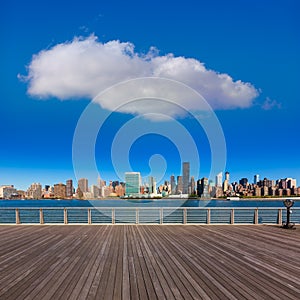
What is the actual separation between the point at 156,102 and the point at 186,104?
4.26 metres

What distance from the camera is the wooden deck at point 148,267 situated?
354 centimetres

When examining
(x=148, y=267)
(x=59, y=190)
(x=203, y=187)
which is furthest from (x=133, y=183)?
(x=59, y=190)

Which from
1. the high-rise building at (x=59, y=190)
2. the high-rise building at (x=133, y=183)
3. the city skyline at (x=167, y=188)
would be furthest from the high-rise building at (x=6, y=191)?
the high-rise building at (x=133, y=183)

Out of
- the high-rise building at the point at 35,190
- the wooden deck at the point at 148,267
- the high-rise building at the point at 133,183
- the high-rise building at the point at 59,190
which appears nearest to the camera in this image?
the wooden deck at the point at 148,267

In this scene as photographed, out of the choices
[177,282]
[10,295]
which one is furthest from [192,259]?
[10,295]

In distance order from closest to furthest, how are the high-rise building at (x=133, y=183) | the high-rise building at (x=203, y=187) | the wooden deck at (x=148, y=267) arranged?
1. the wooden deck at (x=148, y=267)
2. the high-rise building at (x=203, y=187)
3. the high-rise building at (x=133, y=183)

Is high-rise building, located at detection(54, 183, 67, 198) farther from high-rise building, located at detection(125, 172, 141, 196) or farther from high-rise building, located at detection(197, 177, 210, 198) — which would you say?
high-rise building, located at detection(197, 177, 210, 198)

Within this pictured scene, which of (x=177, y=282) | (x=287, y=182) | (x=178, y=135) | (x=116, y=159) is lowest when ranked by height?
(x=287, y=182)

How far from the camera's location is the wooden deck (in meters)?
3.54

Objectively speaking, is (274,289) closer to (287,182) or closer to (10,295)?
(10,295)

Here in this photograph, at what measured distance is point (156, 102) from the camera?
77.8 feet

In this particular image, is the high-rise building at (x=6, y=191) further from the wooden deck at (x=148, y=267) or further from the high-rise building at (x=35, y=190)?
the wooden deck at (x=148, y=267)

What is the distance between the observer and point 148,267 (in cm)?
465

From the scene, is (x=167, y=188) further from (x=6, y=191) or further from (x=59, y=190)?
(x=6, y=191)
